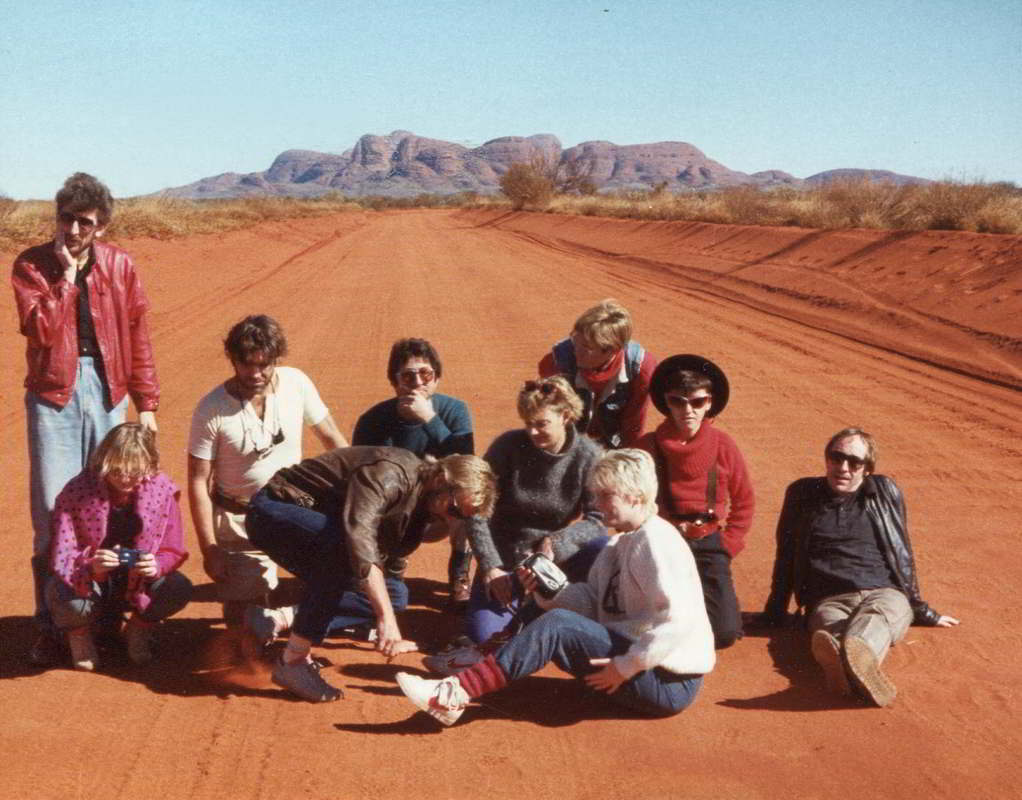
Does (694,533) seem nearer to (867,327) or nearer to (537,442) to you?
(537,442)

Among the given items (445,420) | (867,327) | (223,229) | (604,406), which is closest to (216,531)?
(445,420)

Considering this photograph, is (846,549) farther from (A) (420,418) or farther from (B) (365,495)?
(B) (365,495)

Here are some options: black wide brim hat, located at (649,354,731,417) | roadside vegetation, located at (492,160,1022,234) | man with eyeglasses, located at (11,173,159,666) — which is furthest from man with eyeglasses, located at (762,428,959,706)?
roadside vegetation, located at (492,160,1022,234)

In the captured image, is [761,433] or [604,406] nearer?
[604,406]

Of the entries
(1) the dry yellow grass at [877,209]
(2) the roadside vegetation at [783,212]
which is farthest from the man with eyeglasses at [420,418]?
(1) the dry yellow grass at [877,209]

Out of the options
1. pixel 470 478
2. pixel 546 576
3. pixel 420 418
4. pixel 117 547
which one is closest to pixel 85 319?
pixel 117 547

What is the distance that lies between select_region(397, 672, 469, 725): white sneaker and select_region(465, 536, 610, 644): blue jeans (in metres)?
0.73

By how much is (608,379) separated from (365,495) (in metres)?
1.66

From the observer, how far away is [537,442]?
464 centimetres

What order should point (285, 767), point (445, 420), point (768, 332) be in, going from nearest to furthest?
point (285, 767) → point (445, 420) → point (768, 332)

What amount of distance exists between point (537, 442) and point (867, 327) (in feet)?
33.1

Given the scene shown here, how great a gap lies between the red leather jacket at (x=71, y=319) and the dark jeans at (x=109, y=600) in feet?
2.51

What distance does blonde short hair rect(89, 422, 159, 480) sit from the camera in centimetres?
416

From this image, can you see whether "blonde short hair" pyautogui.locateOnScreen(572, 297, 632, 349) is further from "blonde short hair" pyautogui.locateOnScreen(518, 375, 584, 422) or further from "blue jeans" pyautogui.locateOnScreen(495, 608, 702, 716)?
"blue jeans" pyautogui.locateOnScreen(495, 608, 702, 716)
